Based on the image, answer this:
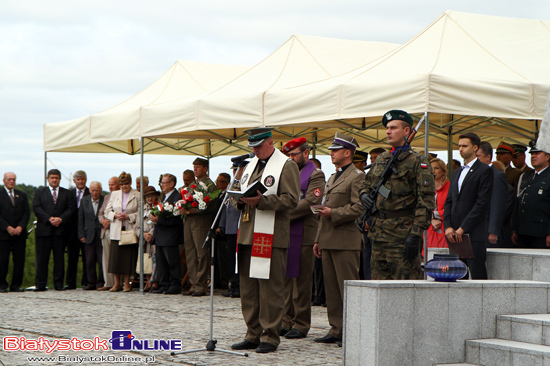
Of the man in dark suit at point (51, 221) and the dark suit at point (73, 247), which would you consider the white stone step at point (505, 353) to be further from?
the dark suit at point (73, 247)

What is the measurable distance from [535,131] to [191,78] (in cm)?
679

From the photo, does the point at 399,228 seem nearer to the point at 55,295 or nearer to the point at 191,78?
the point at 55,295

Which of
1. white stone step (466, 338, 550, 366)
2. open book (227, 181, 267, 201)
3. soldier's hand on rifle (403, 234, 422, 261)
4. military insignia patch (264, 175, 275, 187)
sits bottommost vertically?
white stone step (466, 338, 550, 366)

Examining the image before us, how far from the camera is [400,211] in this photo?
6.50 m

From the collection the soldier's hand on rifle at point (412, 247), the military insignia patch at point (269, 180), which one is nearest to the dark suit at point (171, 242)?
the military insignia patch at point (269, 180)

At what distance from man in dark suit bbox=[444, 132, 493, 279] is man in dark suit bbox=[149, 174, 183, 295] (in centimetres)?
612

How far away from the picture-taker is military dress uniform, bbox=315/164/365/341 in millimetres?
7348

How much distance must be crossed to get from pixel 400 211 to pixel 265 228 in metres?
1.23

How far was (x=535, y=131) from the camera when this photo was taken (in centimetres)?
1193

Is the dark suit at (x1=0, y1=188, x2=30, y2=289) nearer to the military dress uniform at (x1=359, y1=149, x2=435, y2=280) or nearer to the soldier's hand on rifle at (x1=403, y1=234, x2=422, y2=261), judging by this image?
the military dress uniform at (x1=359, y1=149, x2=435, y2=280)

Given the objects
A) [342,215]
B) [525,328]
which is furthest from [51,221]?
[525,328]

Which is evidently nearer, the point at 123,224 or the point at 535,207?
the point at 535,207

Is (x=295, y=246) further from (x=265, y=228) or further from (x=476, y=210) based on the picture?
(x=476, y=210)

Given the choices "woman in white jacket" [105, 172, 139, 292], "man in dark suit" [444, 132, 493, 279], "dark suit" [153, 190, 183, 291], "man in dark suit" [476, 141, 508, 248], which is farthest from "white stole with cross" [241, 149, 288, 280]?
"woman in white jacket" [105, 172, 139, 292]
